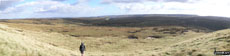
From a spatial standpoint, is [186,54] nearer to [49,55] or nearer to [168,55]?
[168,55]

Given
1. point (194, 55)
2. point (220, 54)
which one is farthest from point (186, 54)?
point (220, 54)

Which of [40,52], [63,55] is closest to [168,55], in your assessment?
[63,55]

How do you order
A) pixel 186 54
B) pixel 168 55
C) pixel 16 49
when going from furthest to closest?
pixel 168 55 < pixel 186 54 < pixel 16 49

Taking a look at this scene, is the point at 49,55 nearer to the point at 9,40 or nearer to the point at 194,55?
the point at 9,40

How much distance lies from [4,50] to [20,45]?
353 centimetres

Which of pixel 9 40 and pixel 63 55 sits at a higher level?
pixel 9 40

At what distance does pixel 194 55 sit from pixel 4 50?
71.9 ft

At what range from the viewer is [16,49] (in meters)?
26.5

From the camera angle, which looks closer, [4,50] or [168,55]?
[4,50]

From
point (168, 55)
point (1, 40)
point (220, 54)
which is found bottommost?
point (168, 55)

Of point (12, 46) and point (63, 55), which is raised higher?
point (12, 46)

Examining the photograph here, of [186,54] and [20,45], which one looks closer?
[20,45]

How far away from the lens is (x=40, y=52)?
28.0 metres

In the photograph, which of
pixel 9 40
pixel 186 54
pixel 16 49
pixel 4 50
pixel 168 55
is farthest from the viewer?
pixel 168 55
